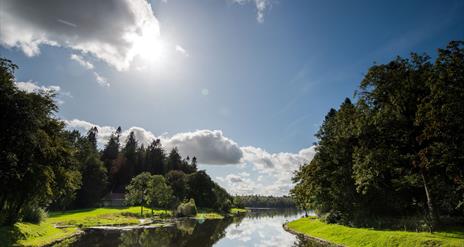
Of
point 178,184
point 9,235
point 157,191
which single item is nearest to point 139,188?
point 157,191

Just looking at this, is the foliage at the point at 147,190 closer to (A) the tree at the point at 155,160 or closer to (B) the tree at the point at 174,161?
(A) the tree at the point at 155,160

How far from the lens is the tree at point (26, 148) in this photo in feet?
74.5

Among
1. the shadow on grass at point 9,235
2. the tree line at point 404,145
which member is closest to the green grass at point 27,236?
the shadow on grass at point 9,235

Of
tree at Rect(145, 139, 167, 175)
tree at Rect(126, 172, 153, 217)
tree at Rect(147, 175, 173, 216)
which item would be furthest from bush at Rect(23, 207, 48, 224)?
tree at Rect(145, 139, 167, 175)

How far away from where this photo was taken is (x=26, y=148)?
79.4 ft

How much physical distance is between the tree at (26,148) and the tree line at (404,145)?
3239 cm

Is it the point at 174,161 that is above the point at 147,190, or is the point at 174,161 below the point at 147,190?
above

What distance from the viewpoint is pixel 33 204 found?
37.8 metres

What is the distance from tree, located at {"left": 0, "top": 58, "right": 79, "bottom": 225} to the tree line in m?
32.4

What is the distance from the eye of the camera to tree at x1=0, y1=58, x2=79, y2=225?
22.7 m

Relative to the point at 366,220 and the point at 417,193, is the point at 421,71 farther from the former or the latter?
the point at 366,220

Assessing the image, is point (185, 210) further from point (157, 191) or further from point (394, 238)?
point (394, 238)

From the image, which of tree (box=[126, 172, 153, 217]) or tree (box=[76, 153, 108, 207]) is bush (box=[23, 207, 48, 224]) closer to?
tree (box=[126, 172, 153, 217])

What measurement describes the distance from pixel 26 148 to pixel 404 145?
122 ft
